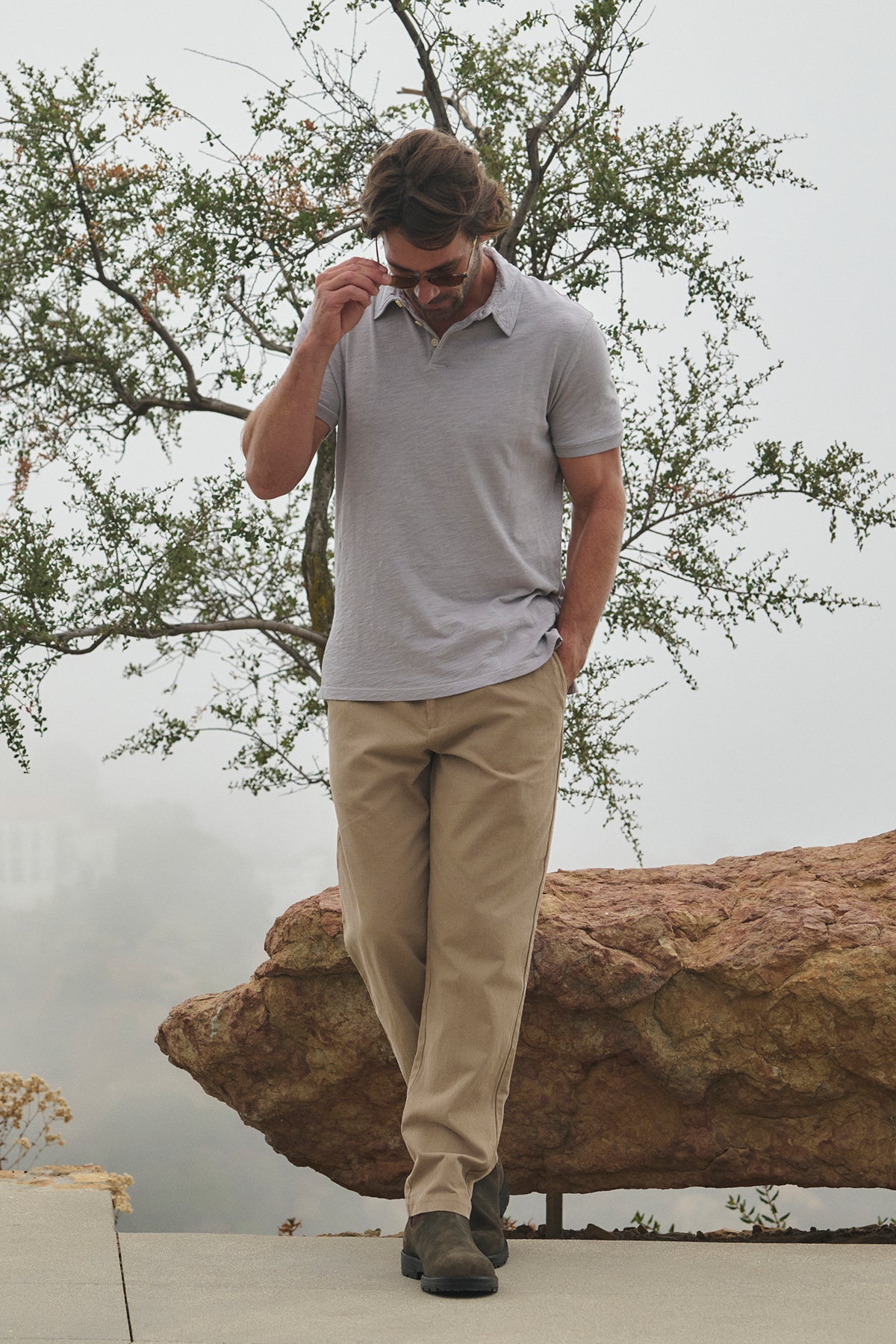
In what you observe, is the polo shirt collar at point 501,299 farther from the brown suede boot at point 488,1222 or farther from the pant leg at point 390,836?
the brown suede boot at point 488,1222

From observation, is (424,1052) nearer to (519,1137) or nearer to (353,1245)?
(353,1245)

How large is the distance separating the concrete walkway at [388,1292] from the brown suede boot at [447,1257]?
34mm

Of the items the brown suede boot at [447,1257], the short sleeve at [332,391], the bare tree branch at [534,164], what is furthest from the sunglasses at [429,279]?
the bare tree branch at [534,164]

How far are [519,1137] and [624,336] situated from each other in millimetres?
4160

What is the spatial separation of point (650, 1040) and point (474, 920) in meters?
1.15

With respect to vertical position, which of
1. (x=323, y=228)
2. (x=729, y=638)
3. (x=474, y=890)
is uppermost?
(x=323, y=228)

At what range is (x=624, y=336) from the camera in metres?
6.52

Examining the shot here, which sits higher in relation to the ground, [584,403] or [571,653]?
[584,403]

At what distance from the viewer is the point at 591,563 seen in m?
2.93

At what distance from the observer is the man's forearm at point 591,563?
290 cm

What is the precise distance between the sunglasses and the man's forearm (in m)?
0.57

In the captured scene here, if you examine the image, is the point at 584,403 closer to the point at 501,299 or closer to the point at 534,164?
the point at 501,299

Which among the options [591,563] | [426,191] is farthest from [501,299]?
[591,563]

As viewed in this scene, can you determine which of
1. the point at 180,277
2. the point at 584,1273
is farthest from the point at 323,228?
the point at 584,1273
